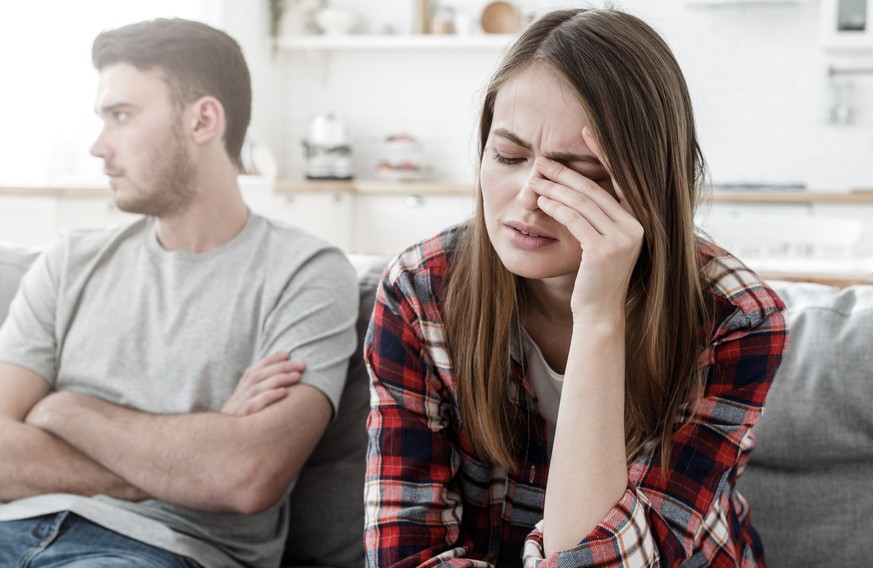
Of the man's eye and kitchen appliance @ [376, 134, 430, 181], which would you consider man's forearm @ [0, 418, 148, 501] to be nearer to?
the man's eye

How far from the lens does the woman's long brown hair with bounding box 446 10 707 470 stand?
3.65ft

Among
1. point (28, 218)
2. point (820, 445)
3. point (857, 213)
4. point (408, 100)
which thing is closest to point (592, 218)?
point (820, 445)

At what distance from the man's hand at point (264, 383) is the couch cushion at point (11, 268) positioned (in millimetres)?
601

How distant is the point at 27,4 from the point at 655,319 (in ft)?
12.0

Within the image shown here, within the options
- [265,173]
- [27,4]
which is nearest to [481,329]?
[27,4]

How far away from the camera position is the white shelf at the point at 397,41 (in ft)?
17.6

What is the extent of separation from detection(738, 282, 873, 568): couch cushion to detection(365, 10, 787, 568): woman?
0.18 meters

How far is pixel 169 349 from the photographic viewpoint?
1.62 meters

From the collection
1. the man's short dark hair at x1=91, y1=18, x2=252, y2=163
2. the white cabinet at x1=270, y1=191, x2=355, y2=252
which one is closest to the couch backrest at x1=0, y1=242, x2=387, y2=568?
the man's short dark hair at x1=91, y1=18, x2=252, y2=163

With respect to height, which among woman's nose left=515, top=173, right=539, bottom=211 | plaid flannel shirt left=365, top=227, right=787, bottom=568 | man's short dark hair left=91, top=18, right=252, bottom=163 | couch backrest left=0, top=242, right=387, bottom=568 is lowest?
couch backrest left=0, top=242, right=387, bottom=568

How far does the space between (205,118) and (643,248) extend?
0.95 metres

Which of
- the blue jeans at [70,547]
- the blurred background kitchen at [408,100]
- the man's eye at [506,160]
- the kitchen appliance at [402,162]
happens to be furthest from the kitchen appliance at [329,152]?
the man's eye at [506,160]

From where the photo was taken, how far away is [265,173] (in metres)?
5.08

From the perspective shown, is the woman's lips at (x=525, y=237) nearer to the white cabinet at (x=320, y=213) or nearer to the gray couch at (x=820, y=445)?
the gray couch at (x=820, y=445)
